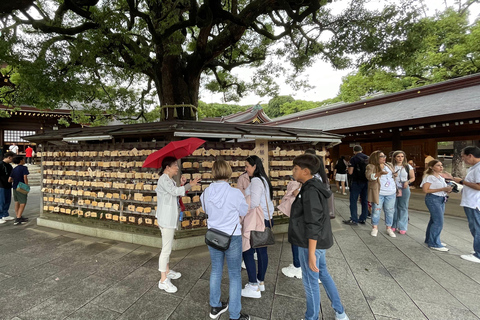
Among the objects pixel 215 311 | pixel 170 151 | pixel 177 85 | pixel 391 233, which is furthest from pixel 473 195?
pixel 177 85

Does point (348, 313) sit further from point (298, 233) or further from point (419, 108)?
point (419, 108)

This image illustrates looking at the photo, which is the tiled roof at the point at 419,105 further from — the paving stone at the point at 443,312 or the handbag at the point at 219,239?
the handbag at the point at 219,239

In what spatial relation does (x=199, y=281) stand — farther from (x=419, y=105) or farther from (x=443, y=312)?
(x=419, y=105)

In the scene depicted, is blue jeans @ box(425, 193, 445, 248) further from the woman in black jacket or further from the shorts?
the shorts

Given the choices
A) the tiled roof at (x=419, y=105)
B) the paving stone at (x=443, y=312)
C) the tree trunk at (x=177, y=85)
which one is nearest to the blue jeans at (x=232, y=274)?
the paving stone at (x=443, y=312)

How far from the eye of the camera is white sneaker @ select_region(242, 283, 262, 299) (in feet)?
9.95

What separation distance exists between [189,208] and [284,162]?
9.39ft

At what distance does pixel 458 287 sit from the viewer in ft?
10.7

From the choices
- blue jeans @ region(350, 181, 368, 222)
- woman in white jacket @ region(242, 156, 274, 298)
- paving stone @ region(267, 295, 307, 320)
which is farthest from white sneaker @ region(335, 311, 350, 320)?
blue jeans @ region(350, 181, 368, 222)

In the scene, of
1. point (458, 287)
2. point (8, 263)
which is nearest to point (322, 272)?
point (458, 287)

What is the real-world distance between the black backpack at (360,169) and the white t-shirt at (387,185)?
2.89 ft

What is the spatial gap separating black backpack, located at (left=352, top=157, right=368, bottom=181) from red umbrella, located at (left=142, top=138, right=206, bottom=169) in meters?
5.11

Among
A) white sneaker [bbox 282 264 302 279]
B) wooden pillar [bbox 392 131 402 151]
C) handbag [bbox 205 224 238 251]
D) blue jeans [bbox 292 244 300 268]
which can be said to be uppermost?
wooden pillar [bbox 392 131 402 151]

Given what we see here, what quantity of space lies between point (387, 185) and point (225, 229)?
4747 mm
